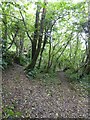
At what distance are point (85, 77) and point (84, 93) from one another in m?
2.19

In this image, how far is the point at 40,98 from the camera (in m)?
6.53

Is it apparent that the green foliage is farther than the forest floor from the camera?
No

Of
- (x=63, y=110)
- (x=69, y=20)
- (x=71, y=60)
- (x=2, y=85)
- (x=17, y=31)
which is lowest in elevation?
(x=63, y=110)

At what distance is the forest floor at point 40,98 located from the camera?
5535 mm

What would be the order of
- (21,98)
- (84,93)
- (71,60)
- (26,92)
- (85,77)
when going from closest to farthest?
(21,98)
(26,92)
(84,93)
(85,77)
(71,60)

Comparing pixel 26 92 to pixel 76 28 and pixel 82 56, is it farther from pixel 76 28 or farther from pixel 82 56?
pixel 82 56

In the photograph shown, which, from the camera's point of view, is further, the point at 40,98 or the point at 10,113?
the point at 40,98

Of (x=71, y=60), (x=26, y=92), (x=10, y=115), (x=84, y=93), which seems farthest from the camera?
(x=71, y=60)

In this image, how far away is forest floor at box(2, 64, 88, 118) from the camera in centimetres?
553

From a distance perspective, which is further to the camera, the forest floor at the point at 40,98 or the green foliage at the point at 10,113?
the forest floor at the point at 40,98

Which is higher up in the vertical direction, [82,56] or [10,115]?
[82,56]

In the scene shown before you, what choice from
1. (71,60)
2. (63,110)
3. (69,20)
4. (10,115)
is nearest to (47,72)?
(71,60)

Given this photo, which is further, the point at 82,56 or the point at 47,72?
the point at 82,56

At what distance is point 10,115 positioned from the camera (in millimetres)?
4691
